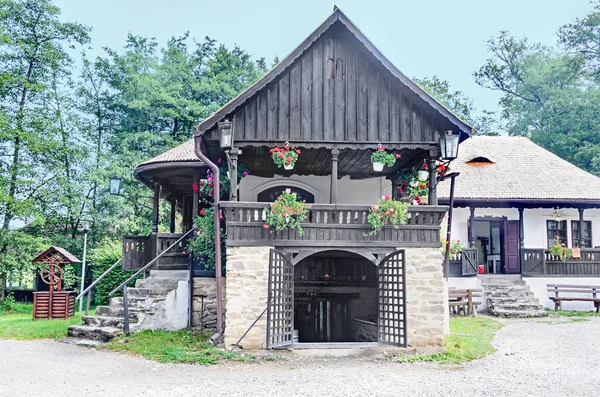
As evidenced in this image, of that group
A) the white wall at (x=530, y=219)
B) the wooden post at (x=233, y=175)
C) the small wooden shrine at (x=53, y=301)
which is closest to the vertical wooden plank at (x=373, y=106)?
the wooden post at (x=233, y=175)

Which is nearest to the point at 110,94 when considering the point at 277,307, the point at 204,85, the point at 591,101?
the point at 204,85

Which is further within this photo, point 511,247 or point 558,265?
point 511,247

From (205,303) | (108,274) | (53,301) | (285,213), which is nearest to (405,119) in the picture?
(285,213)

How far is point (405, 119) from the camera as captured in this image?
1028 cm

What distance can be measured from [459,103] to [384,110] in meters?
21.7

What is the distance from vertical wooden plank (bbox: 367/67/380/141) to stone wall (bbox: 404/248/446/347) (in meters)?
2.32

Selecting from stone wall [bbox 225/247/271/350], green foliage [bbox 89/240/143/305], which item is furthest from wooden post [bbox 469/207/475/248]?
green foliage [bbox 89/240/143/305]

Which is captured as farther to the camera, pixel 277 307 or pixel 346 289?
pixel 346 289

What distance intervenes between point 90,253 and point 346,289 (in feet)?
43.5

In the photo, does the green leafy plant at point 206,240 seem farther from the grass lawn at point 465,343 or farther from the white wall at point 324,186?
the grass lawn at point 465,343

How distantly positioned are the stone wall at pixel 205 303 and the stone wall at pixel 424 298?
445cm

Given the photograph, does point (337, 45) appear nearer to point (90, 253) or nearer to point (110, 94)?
point (90, 253)

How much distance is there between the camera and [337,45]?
10.3 metres

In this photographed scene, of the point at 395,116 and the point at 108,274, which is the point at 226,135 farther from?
the point at 108,274
